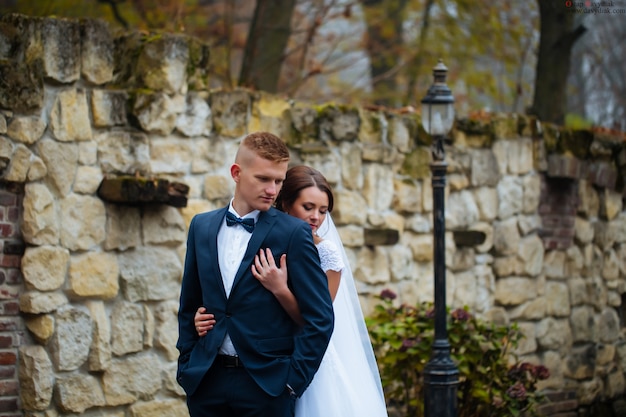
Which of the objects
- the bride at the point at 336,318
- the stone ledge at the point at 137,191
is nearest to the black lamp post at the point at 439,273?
the stone ledge at the point at 137,191

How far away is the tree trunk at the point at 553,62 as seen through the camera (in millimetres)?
9109

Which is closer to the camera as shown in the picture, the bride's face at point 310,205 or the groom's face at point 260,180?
the groom's face at point 260,180

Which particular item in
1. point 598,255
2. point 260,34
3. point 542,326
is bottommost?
point 542,326

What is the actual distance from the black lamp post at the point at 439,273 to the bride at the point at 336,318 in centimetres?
200

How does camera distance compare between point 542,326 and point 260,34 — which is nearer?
point 542,326

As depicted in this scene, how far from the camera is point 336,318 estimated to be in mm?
4066

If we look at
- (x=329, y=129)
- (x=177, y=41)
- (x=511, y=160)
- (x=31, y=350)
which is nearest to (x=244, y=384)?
(x=31, y=350)

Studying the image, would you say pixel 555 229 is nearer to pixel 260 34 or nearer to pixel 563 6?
pixel 563 6

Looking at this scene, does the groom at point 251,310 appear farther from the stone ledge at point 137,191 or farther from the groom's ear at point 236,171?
the stone ledge at point 137,191

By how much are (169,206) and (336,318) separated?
187 cm

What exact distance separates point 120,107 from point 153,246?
792mm

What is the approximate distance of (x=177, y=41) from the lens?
568cm

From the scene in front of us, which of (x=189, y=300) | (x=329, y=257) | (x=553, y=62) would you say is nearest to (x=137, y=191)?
(x=189, y=300)

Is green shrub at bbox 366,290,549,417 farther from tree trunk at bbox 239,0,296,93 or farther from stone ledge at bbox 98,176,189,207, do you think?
tree trunk at bbox 239,0,296,93
